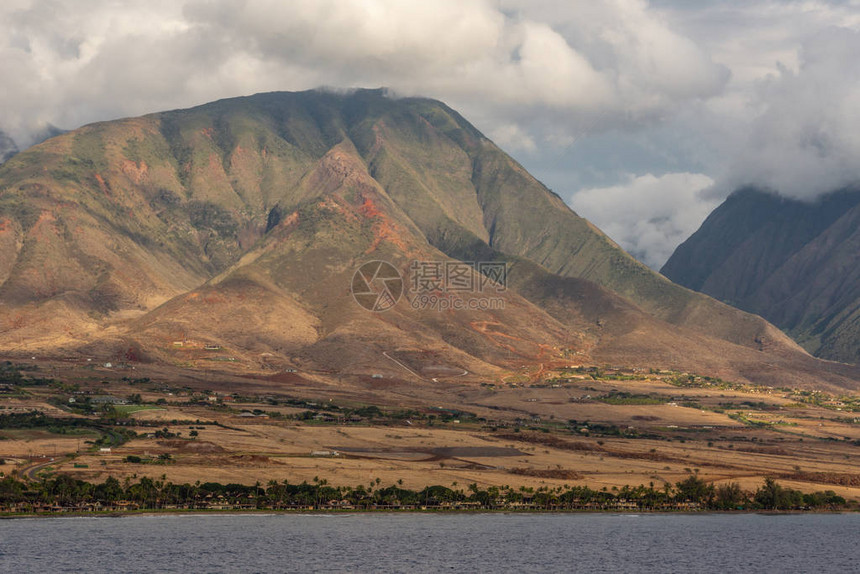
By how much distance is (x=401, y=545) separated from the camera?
16625cm

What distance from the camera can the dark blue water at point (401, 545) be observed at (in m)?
147

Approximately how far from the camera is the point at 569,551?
546 ft

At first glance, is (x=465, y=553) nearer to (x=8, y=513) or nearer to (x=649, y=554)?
(x=649, y=554)

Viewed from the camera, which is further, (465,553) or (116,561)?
(465,553)

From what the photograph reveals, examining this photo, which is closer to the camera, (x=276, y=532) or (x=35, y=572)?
(x=35, y=572)

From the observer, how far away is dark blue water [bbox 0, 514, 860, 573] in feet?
481

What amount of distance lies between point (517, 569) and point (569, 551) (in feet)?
61.8

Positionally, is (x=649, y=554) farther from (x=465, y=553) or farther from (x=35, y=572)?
(x=35, y=572)

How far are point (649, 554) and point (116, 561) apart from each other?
80.8 meters

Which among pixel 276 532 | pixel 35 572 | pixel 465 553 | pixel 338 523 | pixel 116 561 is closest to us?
pixel 35 572

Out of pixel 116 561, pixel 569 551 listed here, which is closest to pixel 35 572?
pixel 116 561

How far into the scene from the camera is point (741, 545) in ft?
583

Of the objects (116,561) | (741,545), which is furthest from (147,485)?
(741,545)

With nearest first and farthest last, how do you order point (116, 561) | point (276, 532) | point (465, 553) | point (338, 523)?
point (116, 561) → point (465, 553) → point (276, 532) → point (338, 523)
